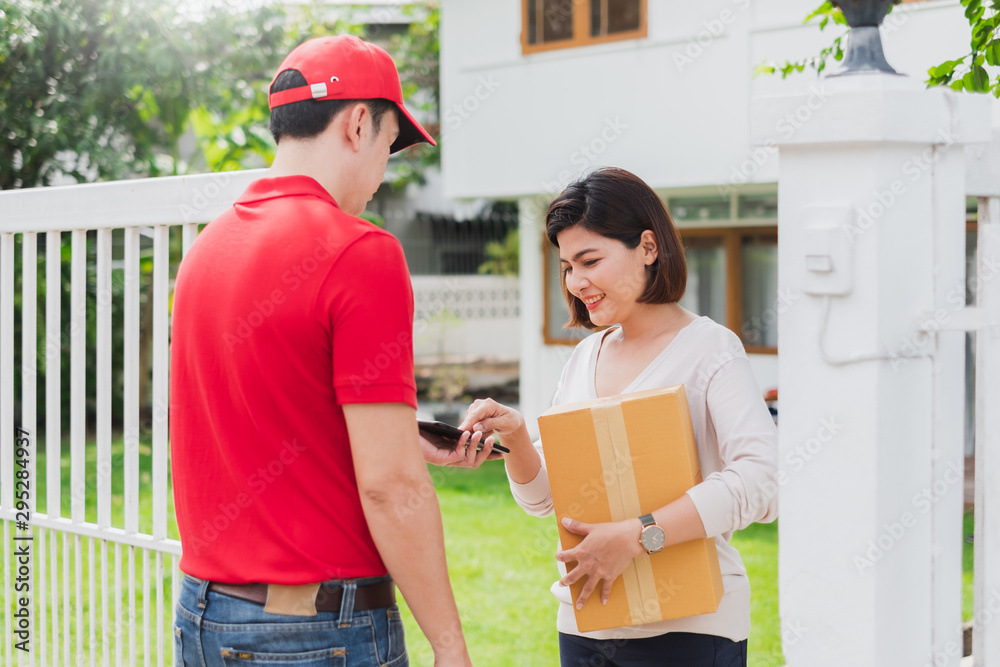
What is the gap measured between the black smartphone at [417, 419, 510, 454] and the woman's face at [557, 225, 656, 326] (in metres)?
0.42

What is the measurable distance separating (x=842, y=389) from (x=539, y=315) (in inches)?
390

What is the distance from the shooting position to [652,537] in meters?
2.07

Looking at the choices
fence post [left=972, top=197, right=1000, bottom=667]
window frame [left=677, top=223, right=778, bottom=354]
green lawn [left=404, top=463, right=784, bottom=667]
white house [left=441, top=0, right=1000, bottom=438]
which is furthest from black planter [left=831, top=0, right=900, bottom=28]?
window frame [left=677, top=223, right=778, bottom=354]

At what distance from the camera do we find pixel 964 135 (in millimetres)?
1578

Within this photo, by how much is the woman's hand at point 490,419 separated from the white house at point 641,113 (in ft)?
21.4

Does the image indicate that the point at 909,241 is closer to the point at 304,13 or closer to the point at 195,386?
the point at 195,386

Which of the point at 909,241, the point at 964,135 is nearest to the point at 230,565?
the point at 909,241

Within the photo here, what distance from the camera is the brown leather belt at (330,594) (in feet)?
5.73

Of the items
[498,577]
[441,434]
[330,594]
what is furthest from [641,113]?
[330,594]

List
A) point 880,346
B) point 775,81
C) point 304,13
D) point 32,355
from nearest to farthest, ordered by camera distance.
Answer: point 880,346, point 32,355, point 775,81, point 304,13

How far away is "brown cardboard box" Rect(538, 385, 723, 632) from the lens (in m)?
2.08

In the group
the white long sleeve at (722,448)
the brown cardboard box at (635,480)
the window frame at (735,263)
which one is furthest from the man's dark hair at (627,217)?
the window frame at (735,263)

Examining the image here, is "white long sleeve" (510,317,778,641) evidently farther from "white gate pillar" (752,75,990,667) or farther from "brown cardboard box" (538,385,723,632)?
"white gate pillar" (752,75,990,667)

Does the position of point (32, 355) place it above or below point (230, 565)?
above
